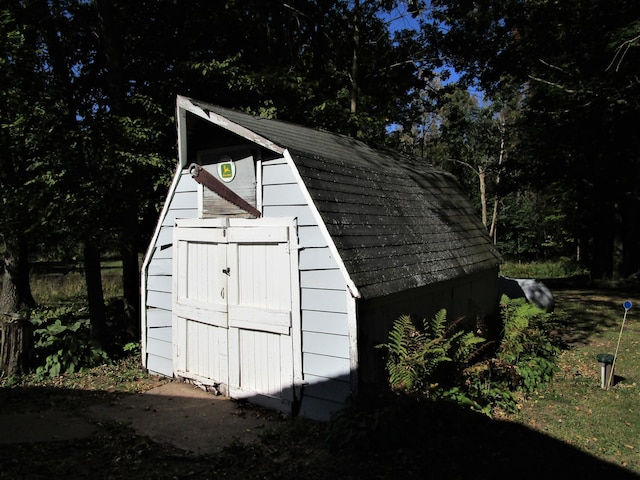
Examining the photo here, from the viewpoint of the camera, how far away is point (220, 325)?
6.84 meters

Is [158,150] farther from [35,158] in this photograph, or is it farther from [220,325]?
[220,325]

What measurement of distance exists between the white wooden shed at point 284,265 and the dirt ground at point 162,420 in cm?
31

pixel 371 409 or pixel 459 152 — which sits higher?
pixel 459 152

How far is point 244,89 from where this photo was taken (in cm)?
1158

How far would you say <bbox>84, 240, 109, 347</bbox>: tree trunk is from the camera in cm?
887

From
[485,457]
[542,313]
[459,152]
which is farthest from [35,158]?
[459,152]

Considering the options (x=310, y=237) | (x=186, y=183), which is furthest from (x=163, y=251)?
(x=310, y=237)

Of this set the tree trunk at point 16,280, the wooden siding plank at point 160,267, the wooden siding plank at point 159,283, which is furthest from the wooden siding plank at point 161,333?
the tree trunk at point 16,280

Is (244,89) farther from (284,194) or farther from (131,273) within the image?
(284,194)

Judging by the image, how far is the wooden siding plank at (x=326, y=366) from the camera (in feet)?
18.1

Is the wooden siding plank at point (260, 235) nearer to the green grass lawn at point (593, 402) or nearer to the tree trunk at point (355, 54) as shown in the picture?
the green grass lawn at point (593, 402)

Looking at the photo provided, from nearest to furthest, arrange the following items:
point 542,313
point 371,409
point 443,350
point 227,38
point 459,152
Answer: point 371,409 < point 443,350 < point 542,313 < point 227,38 < point 459,152

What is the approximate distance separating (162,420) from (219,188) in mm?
3184

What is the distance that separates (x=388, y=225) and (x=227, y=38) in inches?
367
